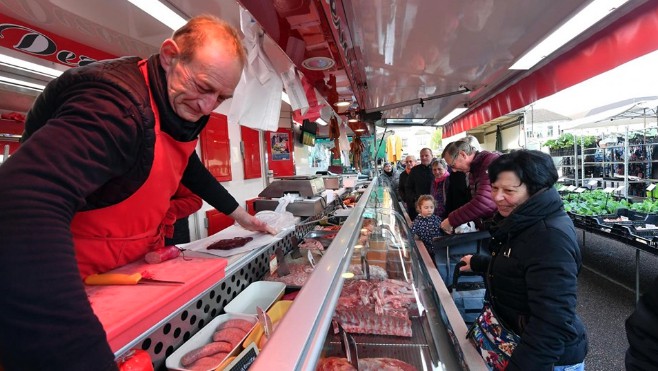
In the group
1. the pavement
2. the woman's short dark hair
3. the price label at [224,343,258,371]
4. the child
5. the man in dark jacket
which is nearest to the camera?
the price label at [224,343,258,371]

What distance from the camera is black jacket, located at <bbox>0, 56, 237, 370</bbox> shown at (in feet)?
1.67

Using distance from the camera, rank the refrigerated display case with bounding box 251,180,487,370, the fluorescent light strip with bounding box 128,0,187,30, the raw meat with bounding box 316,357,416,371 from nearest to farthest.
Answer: the refrigerated display case with bounding box 251,180,487,370
the raw meat with bounding box 316,357,416,371
the fluorescent light strip with bounding box 128,0,187,30

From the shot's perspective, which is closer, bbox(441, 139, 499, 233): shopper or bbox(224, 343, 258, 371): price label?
bbox(224, 343, 258, 371): price label

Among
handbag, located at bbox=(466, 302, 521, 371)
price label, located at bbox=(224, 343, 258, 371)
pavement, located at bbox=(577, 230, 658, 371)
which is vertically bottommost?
pavement, located at bbox=(577, 230, 658, 371)

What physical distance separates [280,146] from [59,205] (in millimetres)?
8139

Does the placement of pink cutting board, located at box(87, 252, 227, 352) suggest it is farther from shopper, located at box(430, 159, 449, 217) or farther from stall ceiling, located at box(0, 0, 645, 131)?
shopper, located at box(430, 159, 449, 217)

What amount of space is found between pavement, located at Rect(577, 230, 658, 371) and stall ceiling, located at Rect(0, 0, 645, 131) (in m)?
3.63

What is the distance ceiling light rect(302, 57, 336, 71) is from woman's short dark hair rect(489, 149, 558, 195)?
1502mm

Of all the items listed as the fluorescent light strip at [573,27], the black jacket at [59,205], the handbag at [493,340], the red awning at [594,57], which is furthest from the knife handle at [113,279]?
the red awning at [594,57]

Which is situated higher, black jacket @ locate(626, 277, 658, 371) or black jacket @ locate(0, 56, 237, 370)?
black jacket @ locate(0, 56, 237, 370)

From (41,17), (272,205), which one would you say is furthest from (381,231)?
(41,17)

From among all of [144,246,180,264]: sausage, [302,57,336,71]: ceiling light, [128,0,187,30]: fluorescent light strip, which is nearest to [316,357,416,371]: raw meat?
[144,246,180,264]: sausage

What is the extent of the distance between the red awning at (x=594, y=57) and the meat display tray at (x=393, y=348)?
3.77 meters

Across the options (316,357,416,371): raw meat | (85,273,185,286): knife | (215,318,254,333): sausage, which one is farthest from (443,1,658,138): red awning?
(85,273,185,286): knife
